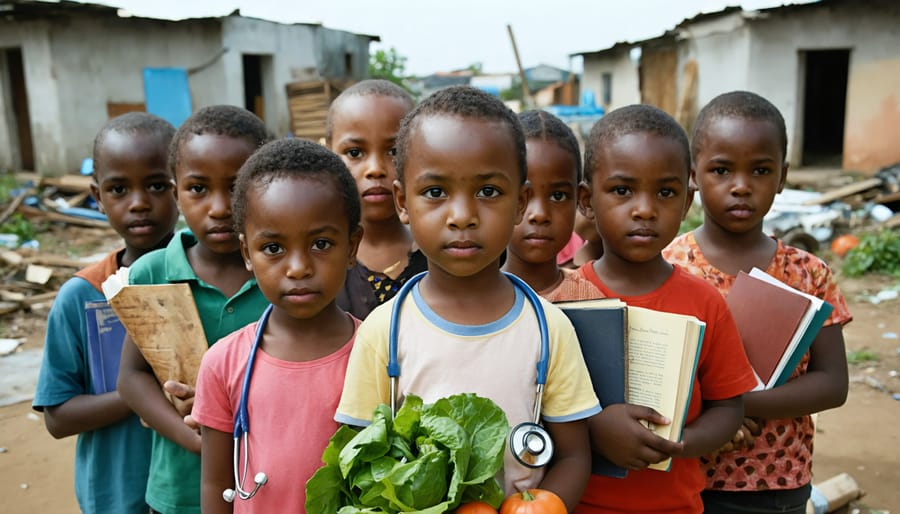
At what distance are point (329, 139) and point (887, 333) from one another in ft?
20.0

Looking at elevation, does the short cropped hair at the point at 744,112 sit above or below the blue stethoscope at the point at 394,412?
above

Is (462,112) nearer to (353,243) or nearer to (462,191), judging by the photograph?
(462,191)

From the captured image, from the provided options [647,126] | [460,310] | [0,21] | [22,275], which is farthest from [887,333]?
[0,21]

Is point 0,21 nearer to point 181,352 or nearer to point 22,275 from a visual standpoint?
point 22,275

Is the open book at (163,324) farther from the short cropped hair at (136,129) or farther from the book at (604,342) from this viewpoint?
the book at (604,342)

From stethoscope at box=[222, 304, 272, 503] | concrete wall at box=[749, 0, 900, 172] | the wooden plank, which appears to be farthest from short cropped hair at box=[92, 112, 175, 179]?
concrete wall at box=[749, 0, 900, 172]

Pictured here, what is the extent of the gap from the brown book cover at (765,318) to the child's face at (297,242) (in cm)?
115

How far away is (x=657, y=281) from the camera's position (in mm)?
1947

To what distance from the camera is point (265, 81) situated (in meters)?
17.5

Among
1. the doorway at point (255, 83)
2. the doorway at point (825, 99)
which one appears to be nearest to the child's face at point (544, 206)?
the doorway at point (255, 83)

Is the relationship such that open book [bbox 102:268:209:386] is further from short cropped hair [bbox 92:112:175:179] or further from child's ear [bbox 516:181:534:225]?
child's ear [bbox 516:181:534:225]

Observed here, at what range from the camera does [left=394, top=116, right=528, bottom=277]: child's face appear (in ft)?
5.19

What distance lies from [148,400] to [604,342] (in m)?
1.28

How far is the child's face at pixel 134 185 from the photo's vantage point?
2.33m
